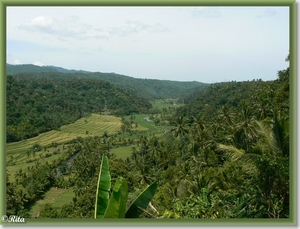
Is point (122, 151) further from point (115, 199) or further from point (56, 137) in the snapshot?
point (115, 199)

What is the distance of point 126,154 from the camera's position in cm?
4303

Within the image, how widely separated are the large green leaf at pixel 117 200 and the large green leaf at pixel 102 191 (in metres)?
0.18

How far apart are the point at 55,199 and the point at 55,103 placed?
39.4 metres

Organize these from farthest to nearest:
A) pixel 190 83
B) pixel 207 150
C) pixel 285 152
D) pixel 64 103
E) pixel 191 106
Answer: pixel 190 83 → pixel 64 103 → pixel 191 106 → pixel 207 150 → pixel 285 152

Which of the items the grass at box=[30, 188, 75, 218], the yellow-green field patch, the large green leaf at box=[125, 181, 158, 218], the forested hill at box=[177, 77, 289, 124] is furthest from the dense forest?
the yellow-green field patch

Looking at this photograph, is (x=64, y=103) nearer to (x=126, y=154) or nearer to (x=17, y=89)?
(x=17, y=89)

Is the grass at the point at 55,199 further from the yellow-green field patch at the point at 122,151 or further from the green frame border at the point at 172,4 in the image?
the green frame border at the point at 172,4

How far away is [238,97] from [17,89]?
41439mm

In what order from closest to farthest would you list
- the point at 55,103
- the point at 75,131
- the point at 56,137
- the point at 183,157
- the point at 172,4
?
1. the point at 172,4
2. the point at 183,157
3. the point at 56,137
4. the point at 75,131
5. the point at 55,103

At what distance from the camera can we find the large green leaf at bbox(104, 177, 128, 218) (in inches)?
113

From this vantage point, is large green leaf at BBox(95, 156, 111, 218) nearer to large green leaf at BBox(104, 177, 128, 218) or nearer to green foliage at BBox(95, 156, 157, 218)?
green foliage at BBox(95, 156, 157, 218)

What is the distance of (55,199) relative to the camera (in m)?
29.7

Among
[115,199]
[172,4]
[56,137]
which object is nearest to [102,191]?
[115,199]

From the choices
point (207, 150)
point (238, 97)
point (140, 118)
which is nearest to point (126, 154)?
point (238, 97)
